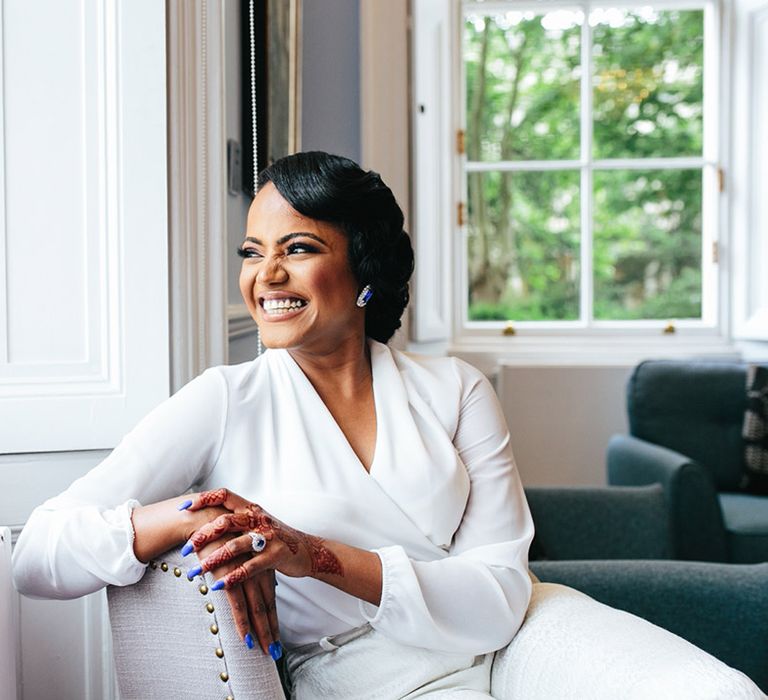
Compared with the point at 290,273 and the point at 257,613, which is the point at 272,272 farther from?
the point at 257,613

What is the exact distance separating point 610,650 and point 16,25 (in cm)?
128

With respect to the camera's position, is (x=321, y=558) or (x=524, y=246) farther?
(x=524, y=246)

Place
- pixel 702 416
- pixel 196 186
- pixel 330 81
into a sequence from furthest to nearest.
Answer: pixel 702 416 < pixel 330 81 < pixel 196 186

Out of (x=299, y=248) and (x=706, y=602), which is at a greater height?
(x=299, y=248)

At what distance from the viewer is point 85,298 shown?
5.57ft

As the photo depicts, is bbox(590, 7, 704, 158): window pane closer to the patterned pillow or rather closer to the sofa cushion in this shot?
the patterned pillow

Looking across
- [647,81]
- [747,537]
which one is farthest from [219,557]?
[647,81]

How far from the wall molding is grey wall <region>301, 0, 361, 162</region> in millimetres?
966

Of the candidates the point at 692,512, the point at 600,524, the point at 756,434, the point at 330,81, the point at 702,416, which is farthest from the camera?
the point at 702,416

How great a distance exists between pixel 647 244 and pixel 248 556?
3455mm

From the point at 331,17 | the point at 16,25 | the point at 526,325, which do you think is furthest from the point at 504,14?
the point at 16,25

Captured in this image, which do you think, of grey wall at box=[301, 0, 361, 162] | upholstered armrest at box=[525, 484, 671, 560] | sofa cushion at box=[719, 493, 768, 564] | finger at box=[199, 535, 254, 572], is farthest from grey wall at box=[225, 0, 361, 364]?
finger at box=[199, 535, 254, 572]

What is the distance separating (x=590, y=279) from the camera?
171 inches

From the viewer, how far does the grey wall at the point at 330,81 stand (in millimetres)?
2775
